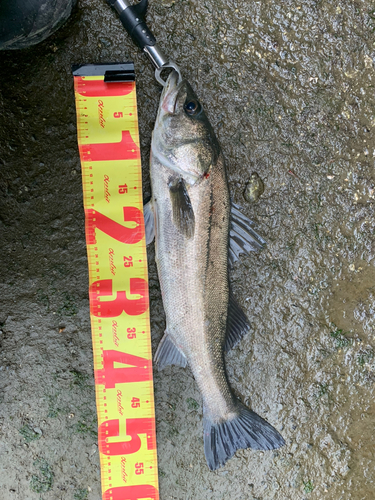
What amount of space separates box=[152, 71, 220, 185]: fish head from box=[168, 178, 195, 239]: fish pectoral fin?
0.06 m

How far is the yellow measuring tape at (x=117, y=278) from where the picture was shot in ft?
7.73

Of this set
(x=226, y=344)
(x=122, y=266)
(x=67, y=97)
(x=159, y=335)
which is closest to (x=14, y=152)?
(x=67, y=97)

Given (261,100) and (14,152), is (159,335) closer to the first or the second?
(14,152)

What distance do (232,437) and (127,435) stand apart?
2.31 feet

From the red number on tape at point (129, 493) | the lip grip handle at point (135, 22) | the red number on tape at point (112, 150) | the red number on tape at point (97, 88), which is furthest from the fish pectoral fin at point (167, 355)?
the lip grip handle at point (135, 22)

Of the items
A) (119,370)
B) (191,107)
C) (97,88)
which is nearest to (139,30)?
(97,88)

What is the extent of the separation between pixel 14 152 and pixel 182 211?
1225 millimetres

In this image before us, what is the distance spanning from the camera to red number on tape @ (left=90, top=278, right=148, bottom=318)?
2389mm

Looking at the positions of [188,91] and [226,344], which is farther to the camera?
[226,344]

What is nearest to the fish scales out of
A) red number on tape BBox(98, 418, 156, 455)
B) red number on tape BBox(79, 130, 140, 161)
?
red number on tape BBox(79, 130, 140, 161)

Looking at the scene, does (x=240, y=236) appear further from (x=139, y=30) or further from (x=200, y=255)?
(x=139, y=30)

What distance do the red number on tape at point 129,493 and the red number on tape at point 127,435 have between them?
0.80 ft

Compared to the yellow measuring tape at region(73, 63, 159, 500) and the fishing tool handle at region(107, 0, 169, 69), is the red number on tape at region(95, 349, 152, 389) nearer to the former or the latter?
the yellow measuring tape at region(73, 63, 159, 500)

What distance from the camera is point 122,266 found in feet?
7.86
